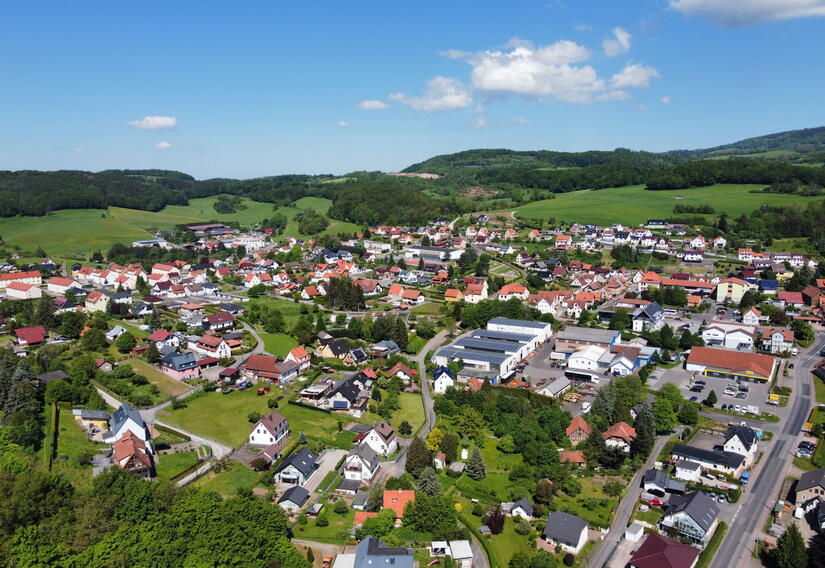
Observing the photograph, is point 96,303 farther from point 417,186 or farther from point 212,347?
point 417,186

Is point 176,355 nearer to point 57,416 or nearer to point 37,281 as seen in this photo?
point 57,416

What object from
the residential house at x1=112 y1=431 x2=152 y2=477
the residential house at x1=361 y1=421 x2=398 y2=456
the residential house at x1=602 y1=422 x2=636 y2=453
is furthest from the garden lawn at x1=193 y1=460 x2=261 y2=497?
the residential house at x1=602 y1=422 x2=636 y2=453

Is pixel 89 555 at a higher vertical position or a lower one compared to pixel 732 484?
higher

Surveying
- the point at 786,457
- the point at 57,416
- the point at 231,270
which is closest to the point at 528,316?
the point at 786,457

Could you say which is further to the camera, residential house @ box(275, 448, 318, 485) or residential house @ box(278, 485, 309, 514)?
residential house @ box(275, 448, 318, 485)

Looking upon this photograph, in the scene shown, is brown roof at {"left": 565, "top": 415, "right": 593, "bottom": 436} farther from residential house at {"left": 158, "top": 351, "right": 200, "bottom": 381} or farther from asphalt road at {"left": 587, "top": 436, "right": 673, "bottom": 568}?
residential house at {"left": 158, "top": 351, "right": 200, "bottom": 381}

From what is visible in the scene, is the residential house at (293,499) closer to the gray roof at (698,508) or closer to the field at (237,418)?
the field at (237,418)

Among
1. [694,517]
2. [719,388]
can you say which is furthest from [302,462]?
[719,388]
